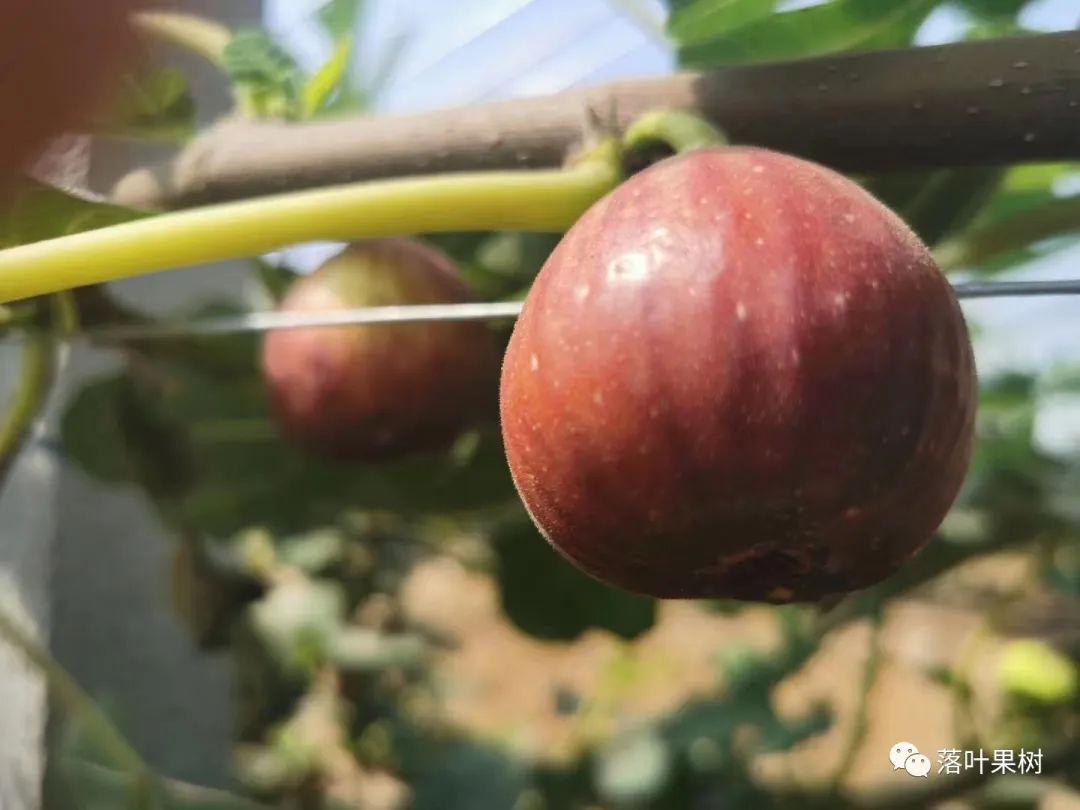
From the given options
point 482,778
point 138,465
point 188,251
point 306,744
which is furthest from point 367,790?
point 188,251

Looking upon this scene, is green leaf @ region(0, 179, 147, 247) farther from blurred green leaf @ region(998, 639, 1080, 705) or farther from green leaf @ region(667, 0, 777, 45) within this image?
blurred green leaf @ region(998, 639, 1080, 705)

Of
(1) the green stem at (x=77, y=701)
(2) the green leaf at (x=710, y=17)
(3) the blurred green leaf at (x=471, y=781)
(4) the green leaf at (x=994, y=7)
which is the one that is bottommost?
(3) the blurred green leaf at (x=471, y=781)

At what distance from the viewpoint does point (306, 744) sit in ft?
3.42

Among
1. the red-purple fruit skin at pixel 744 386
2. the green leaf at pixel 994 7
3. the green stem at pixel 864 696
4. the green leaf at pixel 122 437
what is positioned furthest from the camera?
the green stem at pixel 864 696

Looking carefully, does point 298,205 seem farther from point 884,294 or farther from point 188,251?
point 884,294

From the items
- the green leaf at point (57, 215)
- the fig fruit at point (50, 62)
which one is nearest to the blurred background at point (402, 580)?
the green leaf at point (57, 215)

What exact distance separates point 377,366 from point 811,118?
241mm

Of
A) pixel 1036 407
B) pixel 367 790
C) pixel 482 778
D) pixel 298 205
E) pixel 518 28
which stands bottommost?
pixel 367 790

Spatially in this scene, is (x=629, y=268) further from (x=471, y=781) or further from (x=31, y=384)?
(x=471, y=781)

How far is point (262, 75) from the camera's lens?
0.49 metres

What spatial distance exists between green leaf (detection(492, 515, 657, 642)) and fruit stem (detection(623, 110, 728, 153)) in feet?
1.16

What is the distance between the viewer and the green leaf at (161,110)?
0.53 metres

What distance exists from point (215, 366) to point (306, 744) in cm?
49

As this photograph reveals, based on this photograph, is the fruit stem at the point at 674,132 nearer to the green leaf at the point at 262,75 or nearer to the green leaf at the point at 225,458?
the green leaf at the point at 262,75
